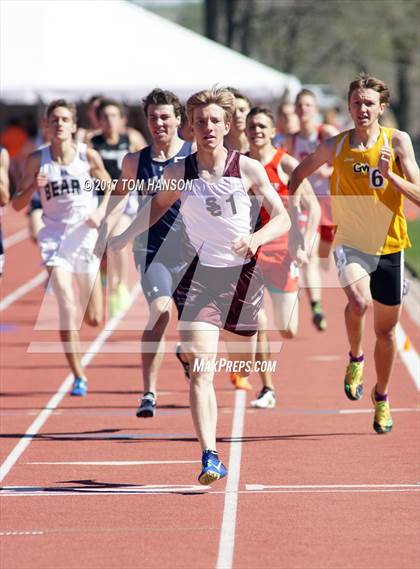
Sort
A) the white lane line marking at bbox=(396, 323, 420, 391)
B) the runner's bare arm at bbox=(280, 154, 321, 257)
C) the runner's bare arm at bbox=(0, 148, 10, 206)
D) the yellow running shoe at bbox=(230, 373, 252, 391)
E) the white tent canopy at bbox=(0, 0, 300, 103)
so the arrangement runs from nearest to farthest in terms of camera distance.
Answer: the runner's bare arm at bbox=(280, 154, 321, 257) → the runner's bare arm at bbox=(0, 148, 10, 206) → the yellow running shoe at bbox=(230, 373, 252, 391) → the white lane line marking at bbox=(396, 323, 420, 391) → the white tent canopy at bbox=(0, 0, 300, 103)

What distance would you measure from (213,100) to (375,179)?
5.58 ft

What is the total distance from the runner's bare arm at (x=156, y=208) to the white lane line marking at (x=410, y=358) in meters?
4.02

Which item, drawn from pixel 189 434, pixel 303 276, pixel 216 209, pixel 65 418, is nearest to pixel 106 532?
pixel 216 209

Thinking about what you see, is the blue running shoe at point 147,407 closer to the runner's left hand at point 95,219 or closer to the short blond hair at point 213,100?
the runner's left hand at point 95,219

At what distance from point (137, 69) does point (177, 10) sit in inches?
4751

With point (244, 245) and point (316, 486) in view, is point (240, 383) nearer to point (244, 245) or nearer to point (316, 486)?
point (316, 486)

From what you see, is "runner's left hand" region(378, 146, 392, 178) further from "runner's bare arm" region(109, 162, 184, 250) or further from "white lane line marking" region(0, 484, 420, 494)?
"white lane line marking" region(0, 484, 420, 494)

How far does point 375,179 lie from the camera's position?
10.1m

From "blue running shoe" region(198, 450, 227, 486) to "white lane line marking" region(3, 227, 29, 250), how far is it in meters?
21.3

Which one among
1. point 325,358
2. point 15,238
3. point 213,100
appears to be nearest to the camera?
point 213,100

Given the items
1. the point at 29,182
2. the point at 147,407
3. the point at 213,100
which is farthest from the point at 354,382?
the point at 29,182

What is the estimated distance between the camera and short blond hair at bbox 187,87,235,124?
8.77 metres

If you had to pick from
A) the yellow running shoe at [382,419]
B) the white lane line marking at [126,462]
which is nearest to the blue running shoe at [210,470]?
the white lane line marking at [126,462]

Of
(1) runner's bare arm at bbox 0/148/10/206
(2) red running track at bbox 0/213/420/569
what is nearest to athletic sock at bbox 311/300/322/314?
(2) red running track at bbox 0/213/420/569
